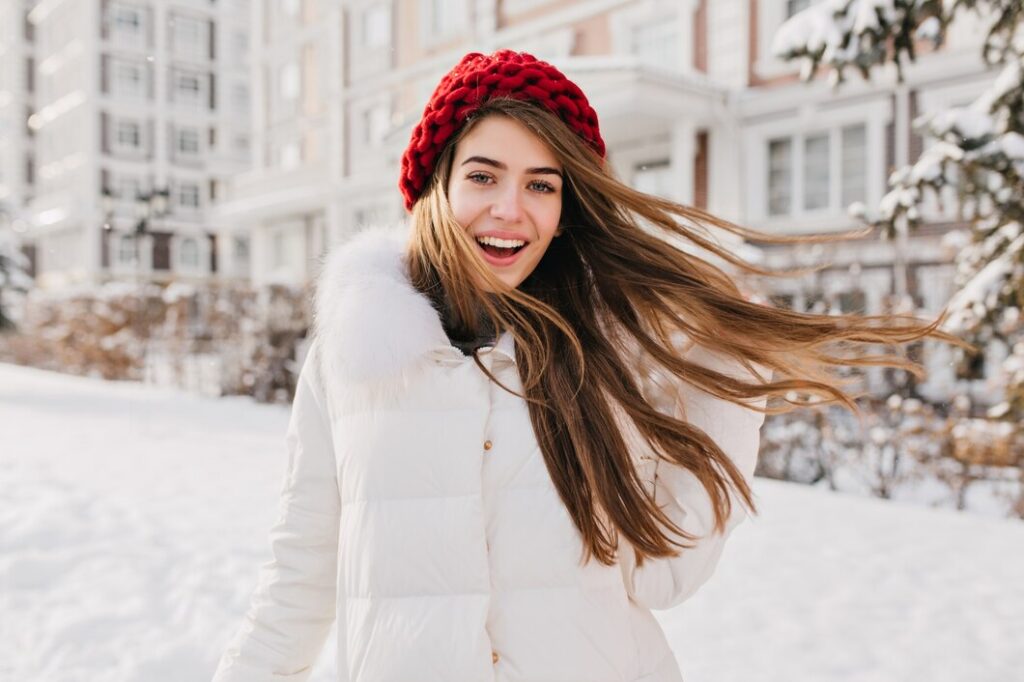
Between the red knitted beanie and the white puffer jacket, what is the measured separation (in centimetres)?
32

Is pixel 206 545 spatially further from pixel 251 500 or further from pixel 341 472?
pixel 341 472

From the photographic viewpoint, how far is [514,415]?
1552mm

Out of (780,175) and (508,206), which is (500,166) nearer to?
(508,206)

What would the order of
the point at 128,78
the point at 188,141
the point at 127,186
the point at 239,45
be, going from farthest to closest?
the point at 239,45, the point at 188,141, the point at 127,186, the point at 128,78

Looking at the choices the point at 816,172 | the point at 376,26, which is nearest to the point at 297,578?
the point at 816,172

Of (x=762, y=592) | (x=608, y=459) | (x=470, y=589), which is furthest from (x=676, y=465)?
(x=762, y=592)

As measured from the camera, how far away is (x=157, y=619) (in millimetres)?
3734

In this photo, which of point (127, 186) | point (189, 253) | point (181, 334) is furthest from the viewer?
point (189, 253)

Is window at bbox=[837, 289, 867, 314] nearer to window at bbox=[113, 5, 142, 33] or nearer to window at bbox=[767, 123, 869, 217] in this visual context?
window at bbox=[767, 123, 869, 217]

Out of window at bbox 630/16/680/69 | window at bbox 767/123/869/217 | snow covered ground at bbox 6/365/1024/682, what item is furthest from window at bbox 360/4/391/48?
snow covered ground at bbox 6/365/1024/682

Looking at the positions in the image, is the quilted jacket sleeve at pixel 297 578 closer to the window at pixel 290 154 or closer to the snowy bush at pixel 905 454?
the snowy bush at pixel 905 454

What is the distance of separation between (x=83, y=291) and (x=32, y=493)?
1199 cm

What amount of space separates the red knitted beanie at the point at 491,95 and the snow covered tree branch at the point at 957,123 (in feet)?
10.7

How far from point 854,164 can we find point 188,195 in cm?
3990
